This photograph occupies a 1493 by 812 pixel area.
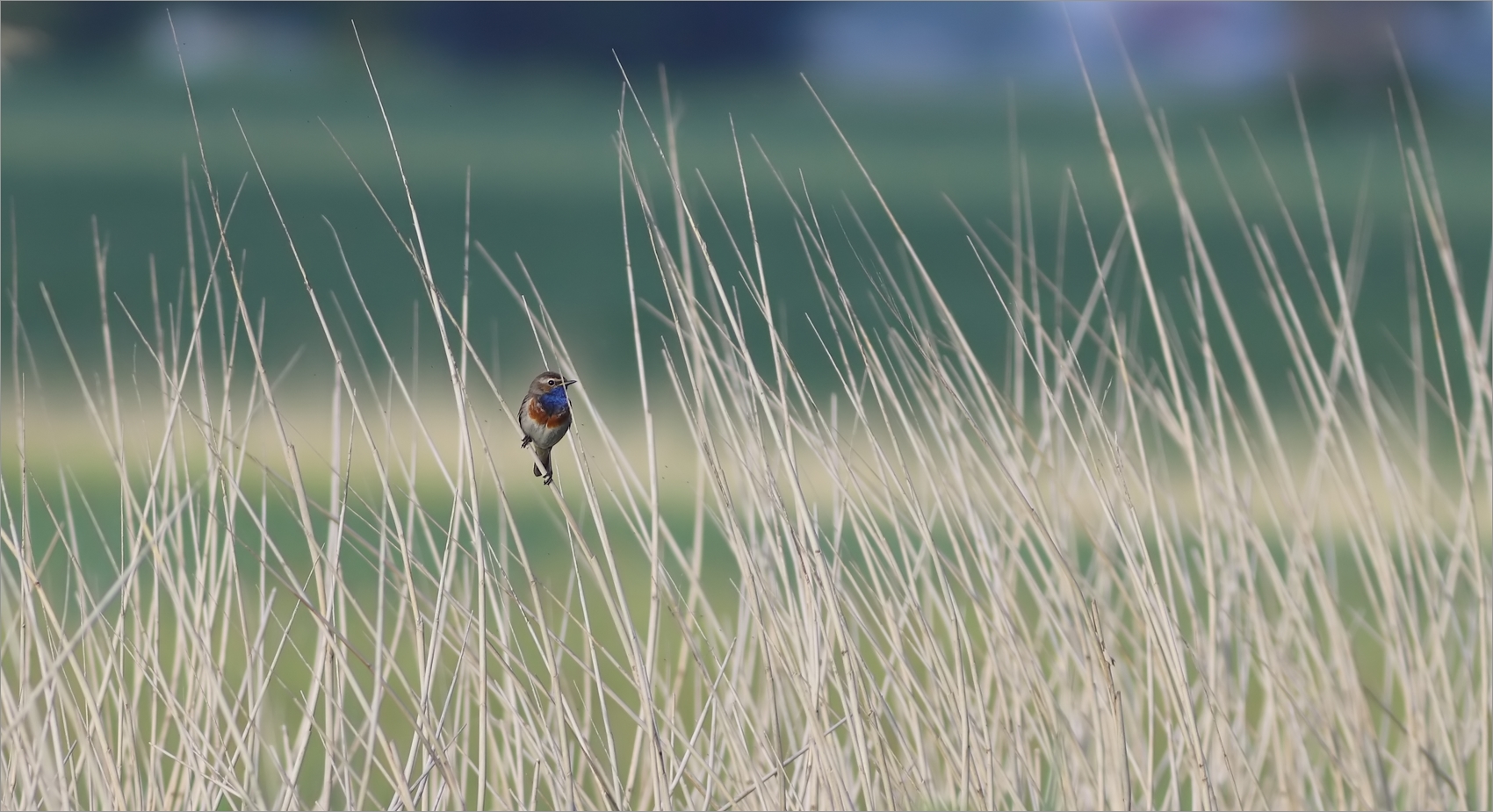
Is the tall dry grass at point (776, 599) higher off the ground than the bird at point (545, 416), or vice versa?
the bird at point (545, 416)

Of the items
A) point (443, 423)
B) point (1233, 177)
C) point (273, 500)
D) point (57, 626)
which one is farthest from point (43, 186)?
point (1233, 177)

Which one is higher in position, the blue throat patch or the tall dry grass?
the blue throat patch

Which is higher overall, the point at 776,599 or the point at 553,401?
the point at 553,401

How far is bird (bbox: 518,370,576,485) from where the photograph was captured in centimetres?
120

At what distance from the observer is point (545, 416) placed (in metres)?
1.21

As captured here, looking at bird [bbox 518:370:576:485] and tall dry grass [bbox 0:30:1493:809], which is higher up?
bird [bbox 518:370:576:485]

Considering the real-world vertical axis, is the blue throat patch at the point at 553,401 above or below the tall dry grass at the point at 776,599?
above

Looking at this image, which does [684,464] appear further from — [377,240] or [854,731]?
[377,240]

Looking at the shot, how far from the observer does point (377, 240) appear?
941 cm

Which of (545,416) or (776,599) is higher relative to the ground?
(545,416)

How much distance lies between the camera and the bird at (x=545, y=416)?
3.92 ft

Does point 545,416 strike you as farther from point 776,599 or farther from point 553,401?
point 776,599

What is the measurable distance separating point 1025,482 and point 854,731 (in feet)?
1.16

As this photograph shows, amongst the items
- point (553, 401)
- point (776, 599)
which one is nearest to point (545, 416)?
point (553, 401)
